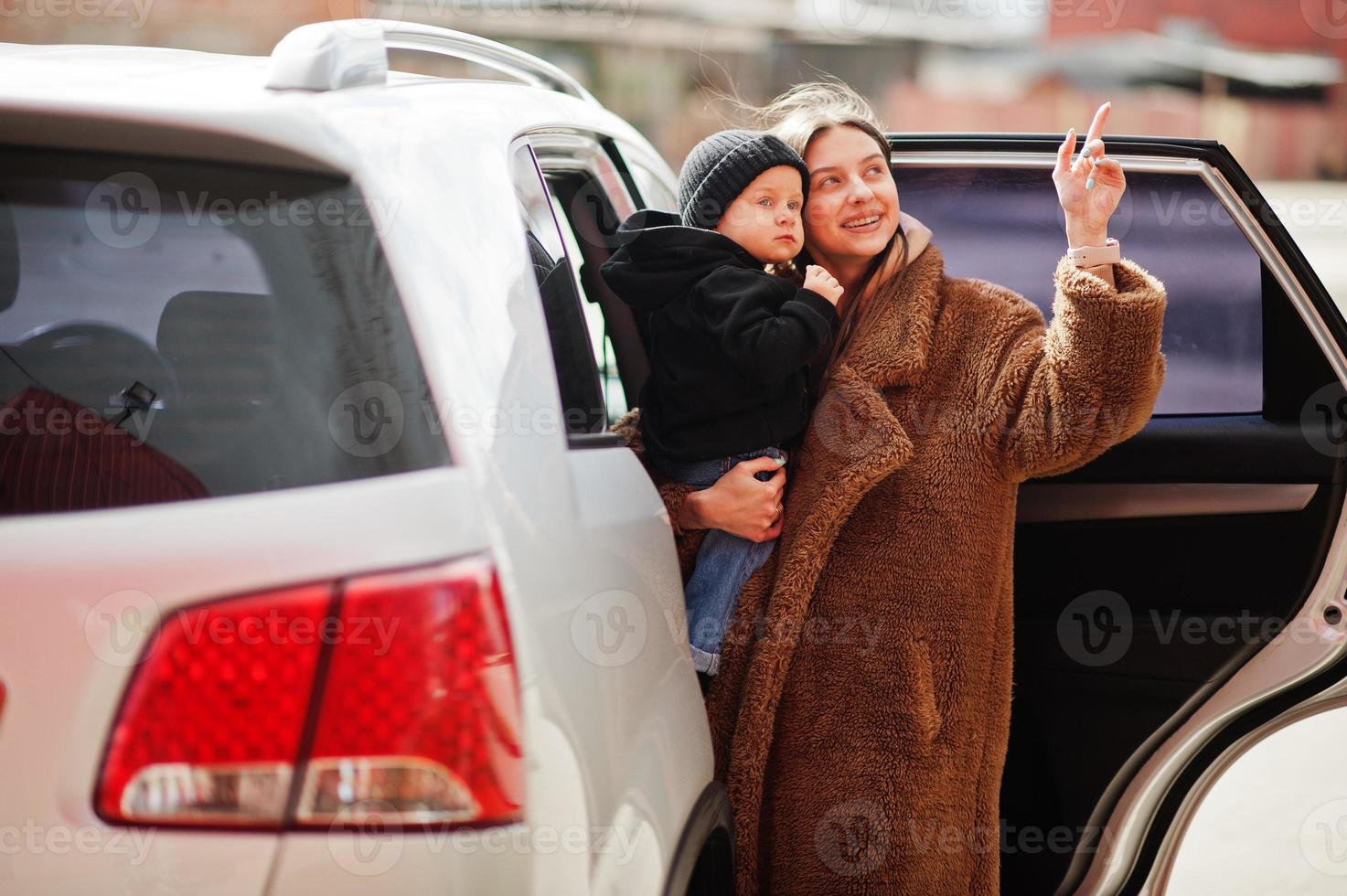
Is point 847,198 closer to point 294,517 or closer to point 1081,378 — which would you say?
point 1081,378

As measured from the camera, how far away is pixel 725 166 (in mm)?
2041

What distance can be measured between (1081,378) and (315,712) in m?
1.30

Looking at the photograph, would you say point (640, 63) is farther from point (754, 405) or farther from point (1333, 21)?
point (754, 405)

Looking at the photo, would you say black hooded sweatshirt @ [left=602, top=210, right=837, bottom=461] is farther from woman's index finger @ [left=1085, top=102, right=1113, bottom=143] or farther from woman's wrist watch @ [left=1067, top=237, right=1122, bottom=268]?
woman's index finger @ [left=1085, top=102, right=1113, bottom=143]

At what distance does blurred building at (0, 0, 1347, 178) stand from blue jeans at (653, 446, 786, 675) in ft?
31.0

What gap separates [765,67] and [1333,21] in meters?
9.40

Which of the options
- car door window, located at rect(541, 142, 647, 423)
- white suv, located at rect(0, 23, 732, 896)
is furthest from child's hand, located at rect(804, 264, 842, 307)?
white suv, located at rect(0, 23, 732, 896)

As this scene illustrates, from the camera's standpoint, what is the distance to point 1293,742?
4090mm

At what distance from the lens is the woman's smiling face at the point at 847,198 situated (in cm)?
211

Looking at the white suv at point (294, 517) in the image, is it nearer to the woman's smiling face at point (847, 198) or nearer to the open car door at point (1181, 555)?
the woman's smiling face at point (847, 198)

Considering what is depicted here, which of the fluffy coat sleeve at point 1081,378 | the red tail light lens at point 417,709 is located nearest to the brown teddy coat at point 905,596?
the fluffy coat sleeve at point 1081,378

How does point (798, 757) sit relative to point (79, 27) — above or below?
below

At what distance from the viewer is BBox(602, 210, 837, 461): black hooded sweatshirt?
1.87 meters

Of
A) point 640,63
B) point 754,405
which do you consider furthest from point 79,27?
point 754,405
